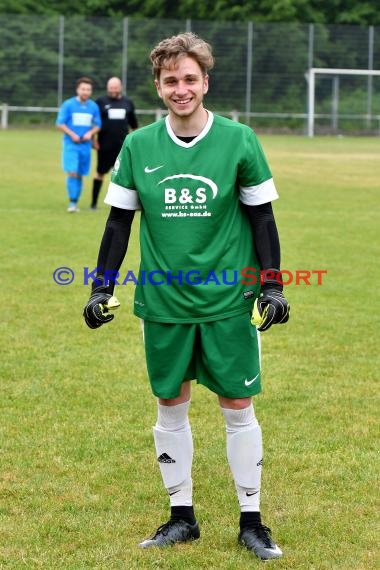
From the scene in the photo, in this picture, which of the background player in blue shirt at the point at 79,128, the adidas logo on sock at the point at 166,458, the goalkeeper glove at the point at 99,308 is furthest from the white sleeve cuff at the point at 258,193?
the background player in blue shirt at the point at 79,128

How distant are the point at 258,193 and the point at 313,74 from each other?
40.8 metres

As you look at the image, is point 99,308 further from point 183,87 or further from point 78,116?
point 78,116

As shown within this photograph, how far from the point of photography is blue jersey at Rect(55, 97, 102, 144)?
1630cm

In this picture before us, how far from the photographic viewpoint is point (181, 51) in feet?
12.8

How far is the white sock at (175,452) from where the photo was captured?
4.25 m

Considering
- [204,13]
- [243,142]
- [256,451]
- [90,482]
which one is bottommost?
[90,482]

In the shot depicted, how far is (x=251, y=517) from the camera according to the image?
4.19m

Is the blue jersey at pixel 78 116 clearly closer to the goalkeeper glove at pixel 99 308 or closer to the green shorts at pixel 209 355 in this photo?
the goalkeeper glove at pixel 99 308

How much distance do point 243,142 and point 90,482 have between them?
1.79 metres

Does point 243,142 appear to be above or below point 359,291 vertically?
above

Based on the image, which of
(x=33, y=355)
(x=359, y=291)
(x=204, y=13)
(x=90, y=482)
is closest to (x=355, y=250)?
(x=359, y=291)

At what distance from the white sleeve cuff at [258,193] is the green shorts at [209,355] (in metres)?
0.42

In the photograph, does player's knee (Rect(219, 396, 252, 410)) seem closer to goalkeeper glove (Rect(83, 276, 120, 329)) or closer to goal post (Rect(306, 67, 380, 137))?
goalkeeper glove (Rect(83, 276, 120, 329))

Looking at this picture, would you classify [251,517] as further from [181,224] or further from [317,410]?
[317,410]
